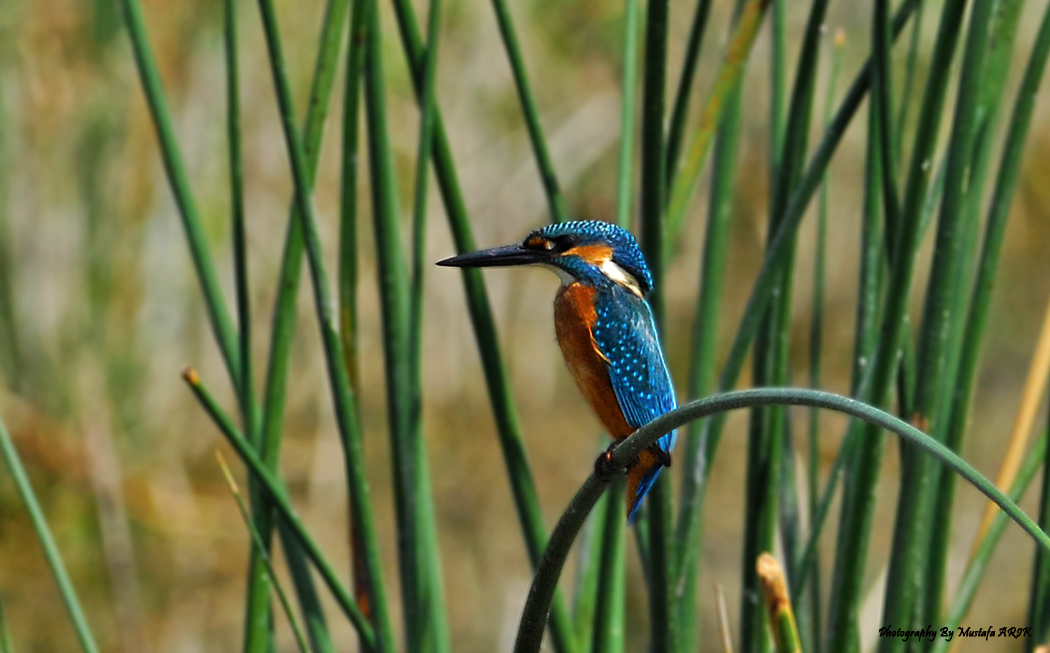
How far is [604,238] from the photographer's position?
4.89 ft

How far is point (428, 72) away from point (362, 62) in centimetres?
8

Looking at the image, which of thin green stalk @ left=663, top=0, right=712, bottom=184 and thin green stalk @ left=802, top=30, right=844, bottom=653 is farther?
thin green stalk @ left=802, top=30, right=844, bottom=653

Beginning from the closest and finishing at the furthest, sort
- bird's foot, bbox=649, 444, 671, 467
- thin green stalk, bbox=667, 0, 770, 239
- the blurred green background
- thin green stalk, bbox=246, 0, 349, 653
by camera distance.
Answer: bird's foot, bbox=649, 444, 671, 467
thin green stalk, bbox=246, 0, 349, 653
thin green stalk, bbox=667, 0, 770, 239
the blurred green background

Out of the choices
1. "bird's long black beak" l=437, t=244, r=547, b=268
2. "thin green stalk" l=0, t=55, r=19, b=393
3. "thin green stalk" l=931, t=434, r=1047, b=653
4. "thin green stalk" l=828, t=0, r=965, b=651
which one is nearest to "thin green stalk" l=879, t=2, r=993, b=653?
"thin green stalk" l=828, t=0, r=965, b=651

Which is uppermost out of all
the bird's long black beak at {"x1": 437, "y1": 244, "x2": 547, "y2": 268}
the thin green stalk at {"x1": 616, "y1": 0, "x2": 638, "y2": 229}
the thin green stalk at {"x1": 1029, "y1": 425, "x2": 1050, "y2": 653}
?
the thin green stalk at {"x1": 616, "y1": 0, "x2": 638, "y2": 229}

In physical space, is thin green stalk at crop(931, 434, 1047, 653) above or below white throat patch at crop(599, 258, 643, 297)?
below

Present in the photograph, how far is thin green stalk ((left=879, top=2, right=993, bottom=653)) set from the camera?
120 centimetres

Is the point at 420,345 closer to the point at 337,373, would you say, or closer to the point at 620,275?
the point at 337,373

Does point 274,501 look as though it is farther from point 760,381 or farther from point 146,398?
point 146,398

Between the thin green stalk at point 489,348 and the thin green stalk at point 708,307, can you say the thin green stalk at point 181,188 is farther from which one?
the thin green stalk at point 708,307

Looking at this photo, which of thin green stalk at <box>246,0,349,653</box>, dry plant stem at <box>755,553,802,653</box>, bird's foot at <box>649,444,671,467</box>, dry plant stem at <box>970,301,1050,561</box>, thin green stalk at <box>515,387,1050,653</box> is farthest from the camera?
dry plant stem at <box>970,301,1050,561</box>

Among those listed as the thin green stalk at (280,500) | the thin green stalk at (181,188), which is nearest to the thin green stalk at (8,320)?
the thin green stalk at (181,188)

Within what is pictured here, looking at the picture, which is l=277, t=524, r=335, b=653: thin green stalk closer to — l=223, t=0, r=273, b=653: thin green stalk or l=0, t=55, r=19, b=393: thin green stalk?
l=223, t=0, r=273, b=653: thin green stalk

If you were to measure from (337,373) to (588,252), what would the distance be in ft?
1.20
